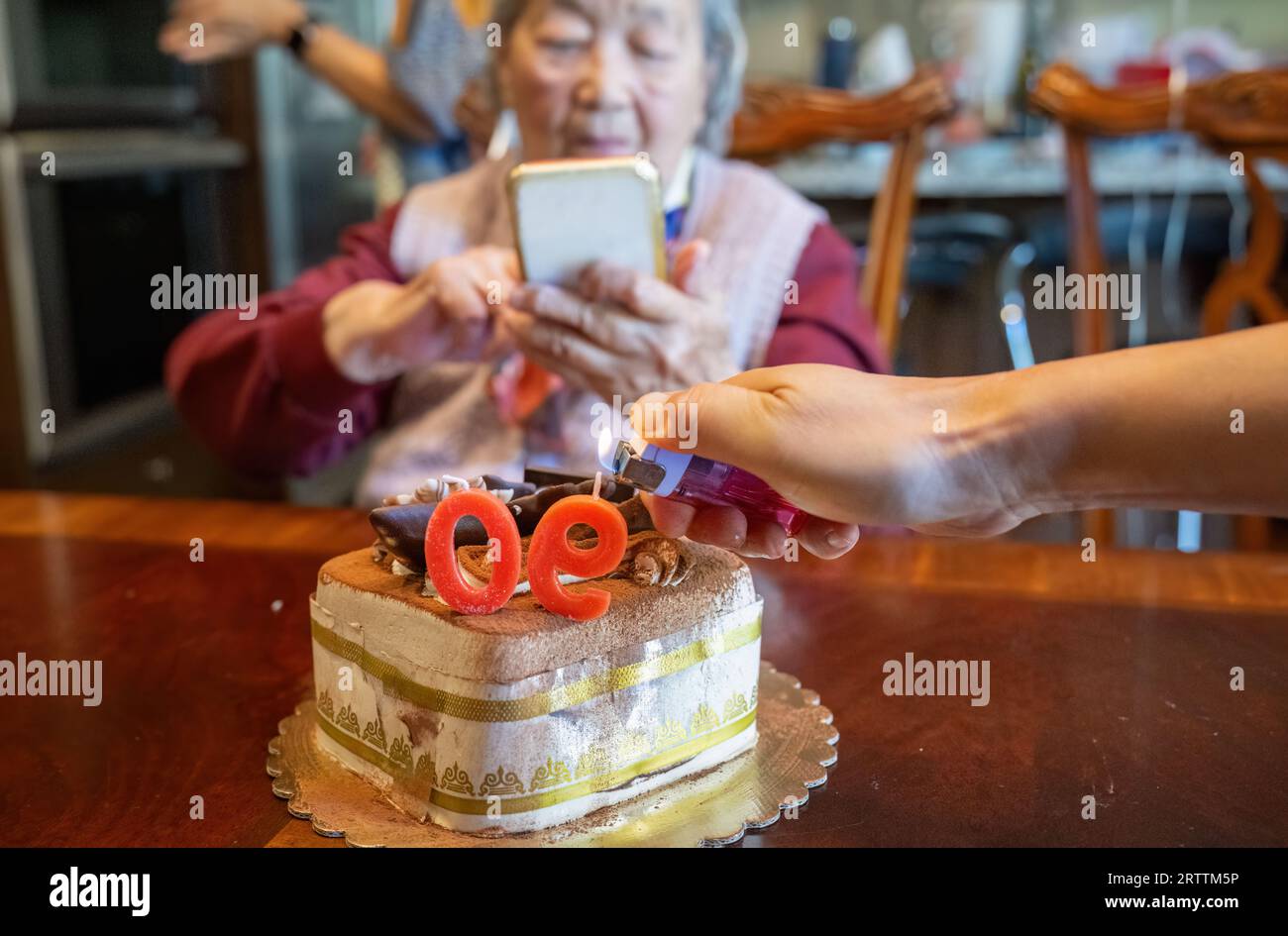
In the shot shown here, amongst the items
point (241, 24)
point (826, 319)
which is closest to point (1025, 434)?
point (826, 319)

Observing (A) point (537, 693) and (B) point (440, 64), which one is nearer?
(A) point (537, 693)

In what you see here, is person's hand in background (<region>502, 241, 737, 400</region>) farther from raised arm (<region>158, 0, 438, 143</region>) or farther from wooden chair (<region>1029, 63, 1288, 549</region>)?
raised arm (<region>158, 0, 438, 143</region>)

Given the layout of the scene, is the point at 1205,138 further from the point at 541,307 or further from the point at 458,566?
the point at 458,566

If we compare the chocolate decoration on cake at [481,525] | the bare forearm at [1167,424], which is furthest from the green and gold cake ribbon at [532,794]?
the bare forearm at [1167,424]

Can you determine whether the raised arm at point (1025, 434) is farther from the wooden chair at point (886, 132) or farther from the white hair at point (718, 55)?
the wooden chair at point (886, 132)

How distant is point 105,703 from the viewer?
2.65ft

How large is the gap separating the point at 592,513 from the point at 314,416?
Answer: 893mm

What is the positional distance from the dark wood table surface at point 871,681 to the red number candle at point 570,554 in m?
0.15

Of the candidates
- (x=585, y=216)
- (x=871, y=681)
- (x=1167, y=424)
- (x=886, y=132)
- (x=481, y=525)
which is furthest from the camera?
(x=886, y=132)

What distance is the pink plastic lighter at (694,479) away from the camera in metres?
0.65

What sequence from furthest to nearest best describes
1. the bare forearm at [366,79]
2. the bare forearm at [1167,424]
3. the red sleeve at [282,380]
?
the bare forearm at [366,79] → the red sleeve at [282,380] → the bare forearm at [1167,424]

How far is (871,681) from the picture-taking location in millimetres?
844

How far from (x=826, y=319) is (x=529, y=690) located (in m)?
0.93

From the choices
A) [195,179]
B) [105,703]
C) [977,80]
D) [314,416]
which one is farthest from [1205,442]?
[977,80]
